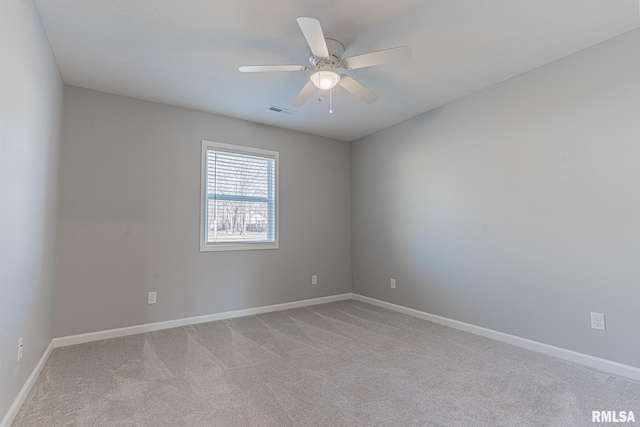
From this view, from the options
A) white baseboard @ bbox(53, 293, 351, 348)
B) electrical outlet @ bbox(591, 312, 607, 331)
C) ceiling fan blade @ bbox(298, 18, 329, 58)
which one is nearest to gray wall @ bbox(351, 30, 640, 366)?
electrical outlet @ bbox(591, 312, 607, 331)

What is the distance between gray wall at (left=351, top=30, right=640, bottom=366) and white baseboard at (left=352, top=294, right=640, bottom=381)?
50 millimetres

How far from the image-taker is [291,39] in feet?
7.79

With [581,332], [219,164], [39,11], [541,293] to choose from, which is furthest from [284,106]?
[581,332]

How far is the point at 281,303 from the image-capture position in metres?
4.26

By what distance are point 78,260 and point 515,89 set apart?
14.5 ft

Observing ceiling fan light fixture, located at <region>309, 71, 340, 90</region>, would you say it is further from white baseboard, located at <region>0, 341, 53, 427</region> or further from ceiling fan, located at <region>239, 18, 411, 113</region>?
white baseboard, located at <region>0, 341, 53, 427</region>

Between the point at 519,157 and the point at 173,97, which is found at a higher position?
the point at 173,97

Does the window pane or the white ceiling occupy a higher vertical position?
the white ceiling

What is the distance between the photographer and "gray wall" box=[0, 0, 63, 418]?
166 cm

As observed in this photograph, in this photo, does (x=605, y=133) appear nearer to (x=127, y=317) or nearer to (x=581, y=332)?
(x=581, y=332)

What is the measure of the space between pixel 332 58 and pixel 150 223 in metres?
2.54

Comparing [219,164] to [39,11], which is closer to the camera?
[39,11]

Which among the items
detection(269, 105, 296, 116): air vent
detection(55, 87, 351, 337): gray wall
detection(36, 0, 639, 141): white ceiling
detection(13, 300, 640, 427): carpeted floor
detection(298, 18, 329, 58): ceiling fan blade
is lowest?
detection(13, 300, 640, 427): carpeted floor

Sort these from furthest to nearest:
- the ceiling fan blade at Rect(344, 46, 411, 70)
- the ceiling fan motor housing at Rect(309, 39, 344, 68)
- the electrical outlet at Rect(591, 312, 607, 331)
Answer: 1. the electrical outlet at Rect(591, 312, 607, 331)
2. the ceiling fan motor housing at Rect(309, 39, 344, 68)
3. the ceiling fan blade at Rect(344, 46, 411, 70)
